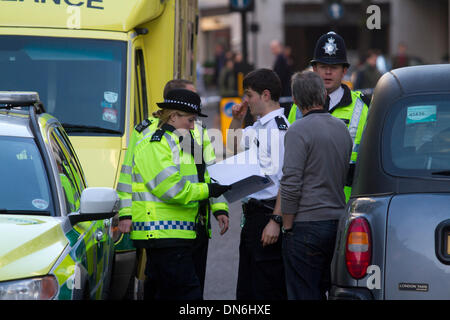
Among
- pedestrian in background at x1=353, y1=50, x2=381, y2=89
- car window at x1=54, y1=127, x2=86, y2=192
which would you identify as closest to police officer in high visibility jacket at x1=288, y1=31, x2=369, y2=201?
car window at x1=54, y1=127, x2=86, y2=192

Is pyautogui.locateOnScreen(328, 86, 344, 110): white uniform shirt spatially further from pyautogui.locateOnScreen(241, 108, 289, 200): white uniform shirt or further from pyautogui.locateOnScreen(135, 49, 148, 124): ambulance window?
pyautogui.locateOnScreen(135, 49, 148, 124): ambulance window

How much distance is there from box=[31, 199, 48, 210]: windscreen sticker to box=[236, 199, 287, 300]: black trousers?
5.01ft

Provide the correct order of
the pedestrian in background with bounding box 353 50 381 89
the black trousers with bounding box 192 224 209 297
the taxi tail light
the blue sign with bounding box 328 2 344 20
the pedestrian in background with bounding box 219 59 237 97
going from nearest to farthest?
the taxi tail light, the black trousers with bounding box 192 224 209 297, the pedestrian in background with bounding box 353 50 381 89, the blue sign with bounding box 328 2 344 20, the pedestrian in background with bounding box 219 59 237 97

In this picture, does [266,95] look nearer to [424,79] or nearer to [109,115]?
[424,79]

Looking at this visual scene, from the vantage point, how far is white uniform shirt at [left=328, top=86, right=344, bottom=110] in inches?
268

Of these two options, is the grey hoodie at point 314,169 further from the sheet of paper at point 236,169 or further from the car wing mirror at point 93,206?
the car wing mirror at point 93,206

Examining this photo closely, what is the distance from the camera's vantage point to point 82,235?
5.47 metres

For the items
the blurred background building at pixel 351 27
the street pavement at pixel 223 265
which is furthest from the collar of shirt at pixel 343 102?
the blurred background building at pixel 351 27

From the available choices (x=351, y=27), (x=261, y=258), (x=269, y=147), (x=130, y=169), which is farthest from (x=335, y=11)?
(x=351, y=27)

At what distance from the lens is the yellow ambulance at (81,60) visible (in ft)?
27.0

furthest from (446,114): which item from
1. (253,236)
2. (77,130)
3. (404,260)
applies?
(77,130)

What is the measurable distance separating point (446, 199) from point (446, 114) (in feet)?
1.90

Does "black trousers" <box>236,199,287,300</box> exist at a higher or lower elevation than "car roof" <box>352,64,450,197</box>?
lower

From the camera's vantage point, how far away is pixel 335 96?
269 inches
